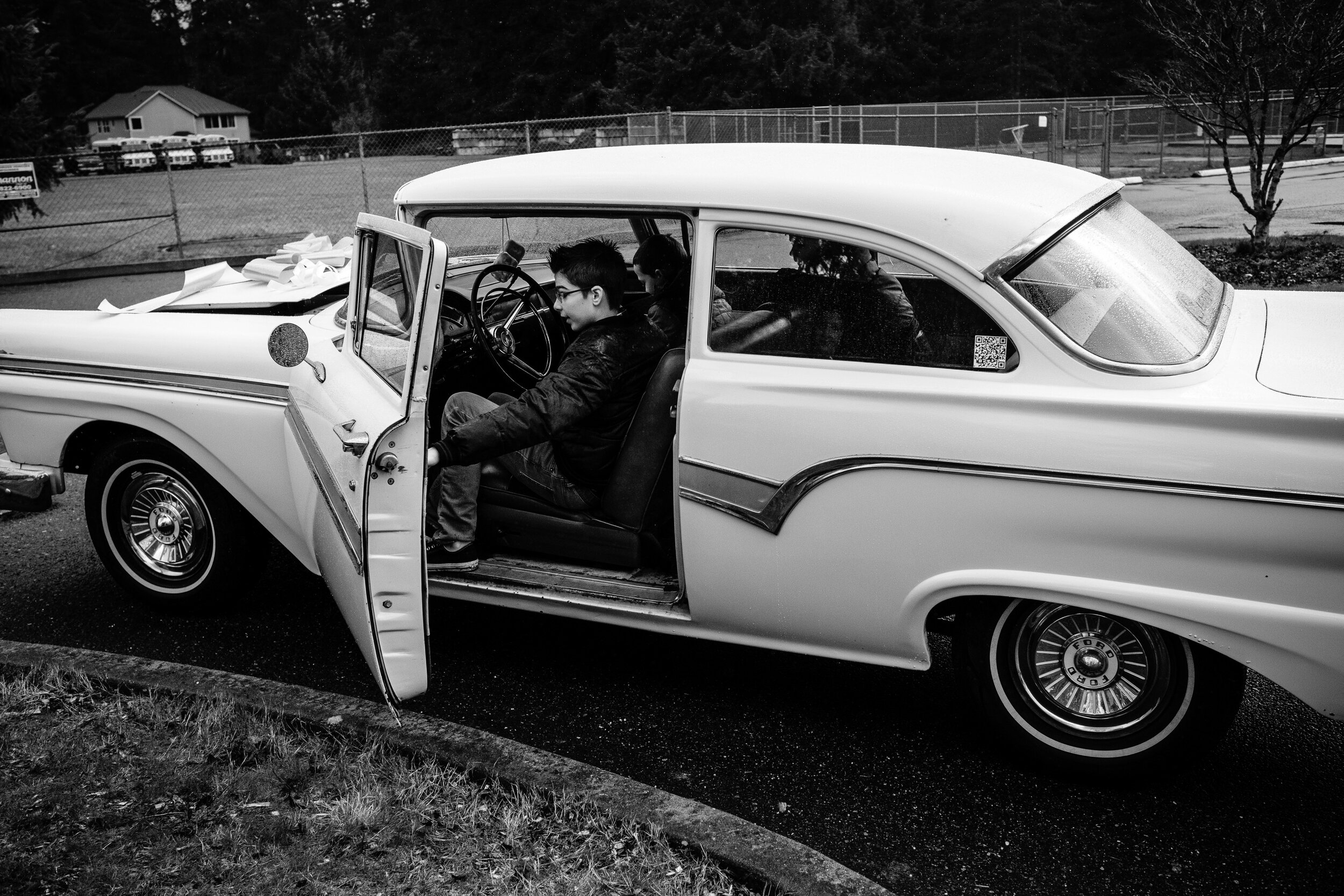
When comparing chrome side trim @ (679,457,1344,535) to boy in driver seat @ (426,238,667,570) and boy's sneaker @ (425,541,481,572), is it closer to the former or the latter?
boy in driver seat @ (426,238,667,570)

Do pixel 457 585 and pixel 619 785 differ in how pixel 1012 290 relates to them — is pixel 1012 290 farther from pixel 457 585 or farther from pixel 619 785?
pixel 457 585

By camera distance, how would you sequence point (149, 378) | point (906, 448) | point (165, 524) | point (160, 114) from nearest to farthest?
point (906, 448) < point (149, 378) < point (165, 524) < point (160, 114)

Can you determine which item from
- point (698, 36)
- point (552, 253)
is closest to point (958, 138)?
point (698, 36)

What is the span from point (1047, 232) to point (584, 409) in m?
1.57

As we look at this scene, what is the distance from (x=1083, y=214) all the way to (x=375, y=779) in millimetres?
2672

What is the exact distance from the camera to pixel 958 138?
2638 cm

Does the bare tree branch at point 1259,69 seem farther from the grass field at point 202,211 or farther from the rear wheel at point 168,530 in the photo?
the grass field at point 202,211

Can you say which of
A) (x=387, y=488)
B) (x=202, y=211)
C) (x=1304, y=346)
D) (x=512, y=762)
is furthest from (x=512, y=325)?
(x=202, y=211)

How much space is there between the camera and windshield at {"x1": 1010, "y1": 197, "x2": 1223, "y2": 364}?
307cm

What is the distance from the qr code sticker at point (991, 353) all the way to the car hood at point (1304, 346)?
649 mm

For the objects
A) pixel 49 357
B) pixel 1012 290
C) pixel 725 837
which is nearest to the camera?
pixel 725 837

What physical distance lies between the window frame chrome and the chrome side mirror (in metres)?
2.01

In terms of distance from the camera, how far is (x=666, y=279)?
4273mm

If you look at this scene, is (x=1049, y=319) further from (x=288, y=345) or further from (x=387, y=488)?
(x=288, y=345)
